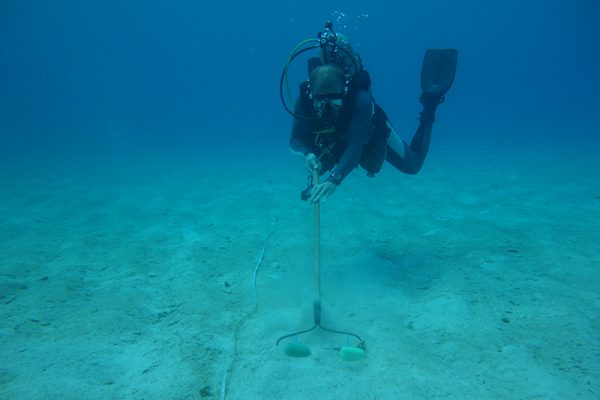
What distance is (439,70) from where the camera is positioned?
6449 millimetres

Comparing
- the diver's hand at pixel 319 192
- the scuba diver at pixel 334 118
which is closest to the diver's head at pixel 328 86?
the scuba diver at pixel 334 118

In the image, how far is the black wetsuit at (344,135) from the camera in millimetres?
3979

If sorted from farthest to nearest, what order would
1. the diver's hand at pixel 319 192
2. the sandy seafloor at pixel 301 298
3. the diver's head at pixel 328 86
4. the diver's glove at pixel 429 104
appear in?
the diver's glove at pixel 429 104
the diver's head at pixel 328 86
the diver's hand at pixel 319 192
the sandy seafloor at pixel 301 298

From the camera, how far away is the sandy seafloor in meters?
2.77

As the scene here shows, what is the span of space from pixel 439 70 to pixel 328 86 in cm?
381

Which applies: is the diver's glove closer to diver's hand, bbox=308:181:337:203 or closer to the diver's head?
the diver's head

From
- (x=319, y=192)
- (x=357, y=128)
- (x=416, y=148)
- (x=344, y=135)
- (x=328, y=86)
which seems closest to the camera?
(x=319, y=192)

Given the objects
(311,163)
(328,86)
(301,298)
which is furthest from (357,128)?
(301,298)

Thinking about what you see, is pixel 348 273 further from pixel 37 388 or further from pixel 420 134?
pixel 37 388

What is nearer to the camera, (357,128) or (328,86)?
(328,86)

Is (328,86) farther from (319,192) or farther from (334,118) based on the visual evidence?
(319,192)

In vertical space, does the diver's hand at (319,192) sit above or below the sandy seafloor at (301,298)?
above

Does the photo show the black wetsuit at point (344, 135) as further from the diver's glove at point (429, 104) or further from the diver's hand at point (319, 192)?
the diver's glove at point (429, 104)

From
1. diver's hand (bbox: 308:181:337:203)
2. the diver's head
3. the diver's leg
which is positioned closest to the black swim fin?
the diver's leg
